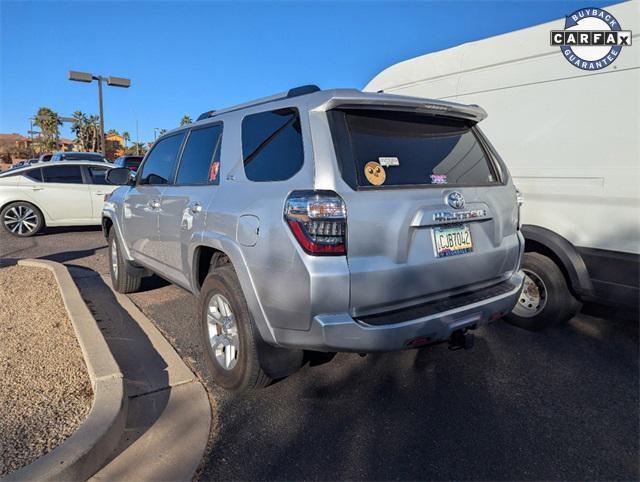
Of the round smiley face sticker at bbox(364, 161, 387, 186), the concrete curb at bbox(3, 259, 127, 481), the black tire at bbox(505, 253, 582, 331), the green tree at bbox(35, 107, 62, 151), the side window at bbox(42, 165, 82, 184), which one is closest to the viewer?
the concrete curb at bbox(3, 259, 127, 481)

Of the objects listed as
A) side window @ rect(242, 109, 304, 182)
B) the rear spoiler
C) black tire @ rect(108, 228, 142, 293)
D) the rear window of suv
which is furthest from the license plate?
black tire @ rect(108, 228, 142, 293)

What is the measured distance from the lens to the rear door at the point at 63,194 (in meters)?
9.26

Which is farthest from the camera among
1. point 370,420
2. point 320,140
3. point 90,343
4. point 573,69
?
point 573,69

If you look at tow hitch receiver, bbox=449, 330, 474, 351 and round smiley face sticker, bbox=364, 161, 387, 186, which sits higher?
round smiley face sticker, bbox=364, 161, 387, 186

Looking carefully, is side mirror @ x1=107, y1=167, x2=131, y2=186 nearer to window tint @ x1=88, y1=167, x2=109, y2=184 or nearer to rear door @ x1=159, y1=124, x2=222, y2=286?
rear door @ x1=159, y1=124, x2=222, y2=286

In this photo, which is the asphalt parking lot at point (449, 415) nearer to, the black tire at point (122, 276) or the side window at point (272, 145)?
the black tire at point (122, 276)

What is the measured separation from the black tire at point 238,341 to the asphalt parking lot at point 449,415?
Result: 154mm

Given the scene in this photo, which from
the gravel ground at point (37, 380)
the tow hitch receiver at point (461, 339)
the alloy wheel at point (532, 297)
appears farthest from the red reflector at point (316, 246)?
the alloy wheel at point (532, 297)

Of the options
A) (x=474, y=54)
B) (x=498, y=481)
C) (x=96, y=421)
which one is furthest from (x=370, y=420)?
(x=474, y=54)

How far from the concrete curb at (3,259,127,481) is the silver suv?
66 cm

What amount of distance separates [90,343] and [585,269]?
3.94m

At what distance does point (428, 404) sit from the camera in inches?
113

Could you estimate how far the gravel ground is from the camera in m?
2.29

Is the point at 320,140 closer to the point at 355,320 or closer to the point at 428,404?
the point at 355,320
